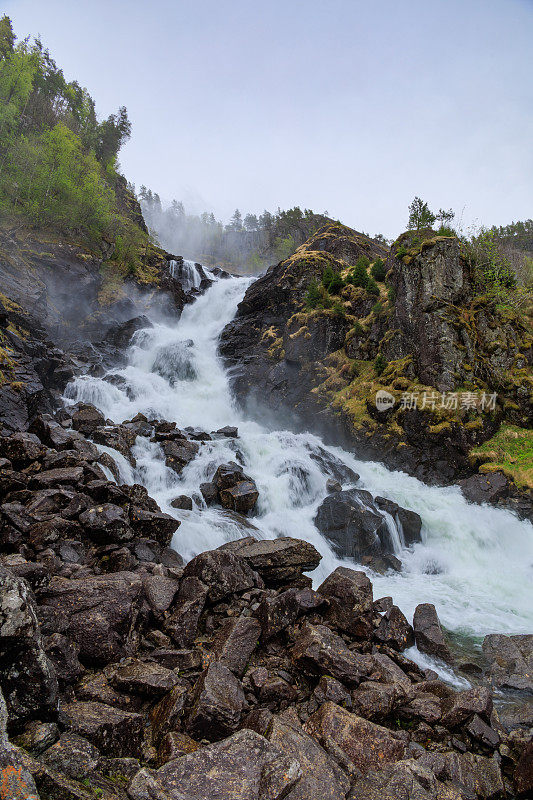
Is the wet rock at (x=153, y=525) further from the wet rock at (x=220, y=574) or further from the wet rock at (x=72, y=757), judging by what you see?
the wet rock at (x=72, y=757)

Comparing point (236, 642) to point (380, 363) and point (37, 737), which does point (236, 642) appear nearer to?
point (37, 737)

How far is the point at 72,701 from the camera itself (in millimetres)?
4332

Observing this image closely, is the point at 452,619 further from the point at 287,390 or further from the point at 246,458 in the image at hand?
the point at 287,390

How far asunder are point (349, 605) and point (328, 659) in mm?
2030

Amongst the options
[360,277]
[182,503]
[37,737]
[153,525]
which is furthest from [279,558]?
[360,277]

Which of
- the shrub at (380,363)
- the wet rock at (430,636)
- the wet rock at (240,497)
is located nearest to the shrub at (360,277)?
the shrub at (380,363)

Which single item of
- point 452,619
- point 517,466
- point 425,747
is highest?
point 517,466

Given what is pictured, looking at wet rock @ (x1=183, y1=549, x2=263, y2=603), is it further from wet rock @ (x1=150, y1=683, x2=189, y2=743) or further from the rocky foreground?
wet rock @ (x1=150, y1=683, x2=189, y2=743)

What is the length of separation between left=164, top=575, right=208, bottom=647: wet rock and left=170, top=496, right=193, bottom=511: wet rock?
5.83m

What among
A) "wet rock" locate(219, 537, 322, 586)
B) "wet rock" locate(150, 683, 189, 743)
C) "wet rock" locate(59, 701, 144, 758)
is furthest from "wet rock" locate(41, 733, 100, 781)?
"wet rock" locate(219, 537, 322, 586)

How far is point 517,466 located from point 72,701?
2035 centimetres

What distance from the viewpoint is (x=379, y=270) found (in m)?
28.7

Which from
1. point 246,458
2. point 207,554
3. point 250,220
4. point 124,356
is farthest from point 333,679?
point 250,220

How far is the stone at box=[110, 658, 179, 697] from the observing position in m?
4.84
